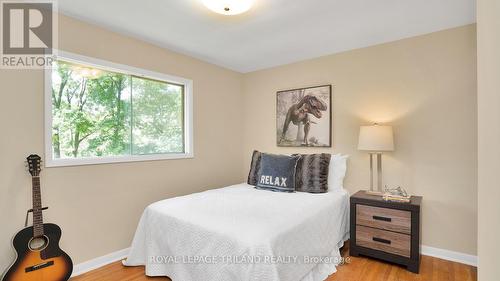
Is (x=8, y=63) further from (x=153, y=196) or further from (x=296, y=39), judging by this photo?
(x=296, y=39)

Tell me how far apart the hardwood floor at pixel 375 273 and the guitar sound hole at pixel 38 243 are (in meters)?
0.46

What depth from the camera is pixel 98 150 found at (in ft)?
8.34

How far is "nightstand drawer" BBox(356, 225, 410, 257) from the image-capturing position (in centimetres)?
231

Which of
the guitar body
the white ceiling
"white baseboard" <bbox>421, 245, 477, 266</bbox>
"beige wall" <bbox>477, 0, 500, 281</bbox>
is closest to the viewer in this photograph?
"beige wall" <bbox>477, 0, 500, 281</bbox>

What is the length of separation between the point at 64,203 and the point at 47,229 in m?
0.28

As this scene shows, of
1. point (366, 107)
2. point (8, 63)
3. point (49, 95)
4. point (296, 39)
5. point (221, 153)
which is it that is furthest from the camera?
point (221, 153)

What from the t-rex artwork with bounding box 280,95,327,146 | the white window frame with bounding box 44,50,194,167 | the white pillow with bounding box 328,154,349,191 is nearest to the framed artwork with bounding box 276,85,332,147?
the t-rex artwork with bounding box 280,95,327,146

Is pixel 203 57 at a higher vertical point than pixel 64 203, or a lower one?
higher

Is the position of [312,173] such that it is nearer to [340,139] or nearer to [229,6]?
[340,139]

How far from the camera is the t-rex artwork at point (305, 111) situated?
3.33 meters

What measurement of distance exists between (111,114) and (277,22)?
1985 mm

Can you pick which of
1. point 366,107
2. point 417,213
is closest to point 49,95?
point 366,107

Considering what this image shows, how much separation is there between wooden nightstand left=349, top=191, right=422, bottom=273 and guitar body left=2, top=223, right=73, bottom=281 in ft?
8.88

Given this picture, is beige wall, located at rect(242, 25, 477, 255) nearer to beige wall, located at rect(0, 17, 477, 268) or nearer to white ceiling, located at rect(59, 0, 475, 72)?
beige wall, located at rect(0, 17, 477, 268)
